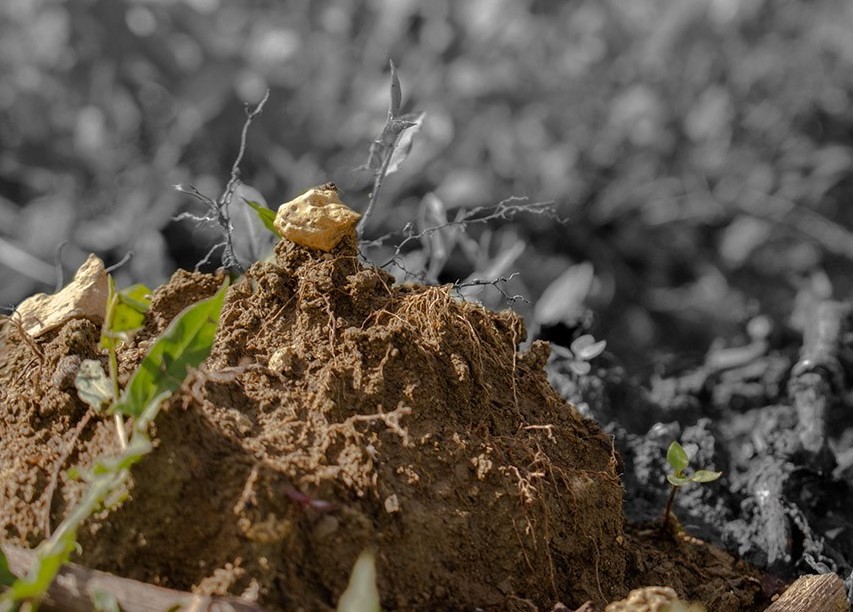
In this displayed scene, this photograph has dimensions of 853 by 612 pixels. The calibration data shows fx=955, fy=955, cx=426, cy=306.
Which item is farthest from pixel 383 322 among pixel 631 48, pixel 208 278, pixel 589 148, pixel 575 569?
pixel 631 48

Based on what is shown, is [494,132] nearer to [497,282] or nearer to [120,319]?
[497,282]

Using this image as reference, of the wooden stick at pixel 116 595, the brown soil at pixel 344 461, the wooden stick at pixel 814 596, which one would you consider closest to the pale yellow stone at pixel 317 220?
the brown soil at pixel 344 461

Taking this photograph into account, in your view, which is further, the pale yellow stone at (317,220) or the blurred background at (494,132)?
the blurred background at (494,132)

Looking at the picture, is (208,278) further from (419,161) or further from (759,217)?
(759,217)

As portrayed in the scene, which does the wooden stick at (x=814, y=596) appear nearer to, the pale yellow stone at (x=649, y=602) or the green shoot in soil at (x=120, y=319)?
the pale yellow stone at (x=649, y=602)

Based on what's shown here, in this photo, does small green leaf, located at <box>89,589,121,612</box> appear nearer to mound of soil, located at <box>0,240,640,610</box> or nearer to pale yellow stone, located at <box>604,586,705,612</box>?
mound of soil, located at <box>0,240,640,610</box>

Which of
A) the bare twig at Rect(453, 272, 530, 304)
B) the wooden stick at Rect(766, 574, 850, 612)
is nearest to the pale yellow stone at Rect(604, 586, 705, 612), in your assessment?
the wooden stick at Rect(766, 574, 850, 612)

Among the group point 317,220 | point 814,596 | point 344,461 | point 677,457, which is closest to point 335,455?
point 344,461
